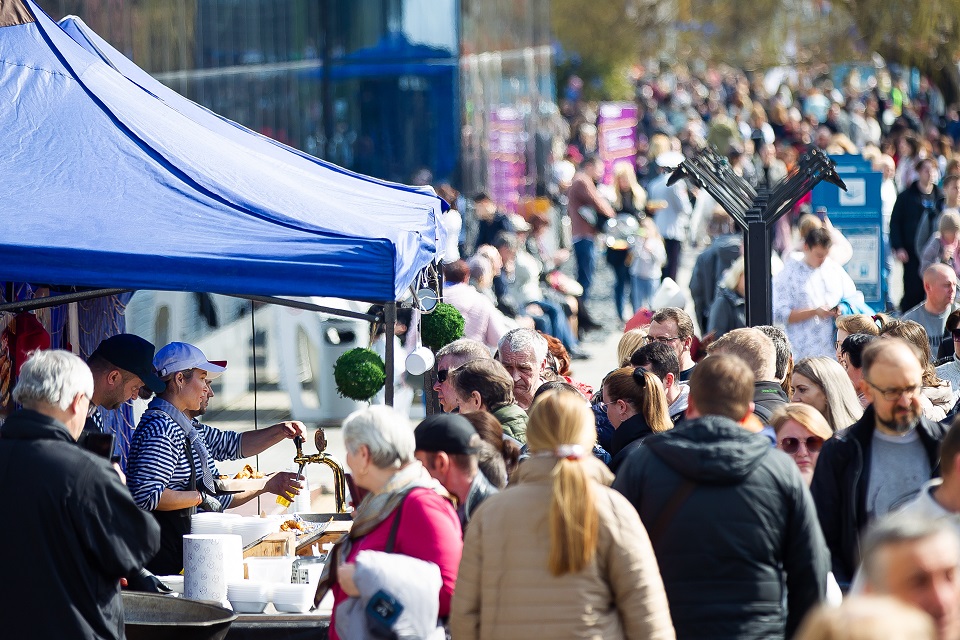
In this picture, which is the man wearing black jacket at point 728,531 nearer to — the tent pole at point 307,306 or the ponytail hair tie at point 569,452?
the ponytail hair tie at point 569,452

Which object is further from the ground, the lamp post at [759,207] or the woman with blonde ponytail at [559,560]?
the lamp post at [759,207]

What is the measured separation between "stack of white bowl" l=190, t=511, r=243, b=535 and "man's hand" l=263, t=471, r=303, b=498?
32cm

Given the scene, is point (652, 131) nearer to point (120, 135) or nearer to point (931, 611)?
point (120, 135)

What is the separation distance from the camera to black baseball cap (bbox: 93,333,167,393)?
615cm

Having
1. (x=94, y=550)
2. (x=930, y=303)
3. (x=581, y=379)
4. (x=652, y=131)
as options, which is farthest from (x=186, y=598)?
(x=652, y=131)

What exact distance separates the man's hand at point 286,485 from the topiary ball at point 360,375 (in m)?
0.80

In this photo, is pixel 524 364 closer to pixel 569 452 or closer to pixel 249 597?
pixel 249 597

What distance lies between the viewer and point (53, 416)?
4.25 m

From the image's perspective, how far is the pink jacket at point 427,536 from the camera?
404 cm

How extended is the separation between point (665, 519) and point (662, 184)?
1504 cm

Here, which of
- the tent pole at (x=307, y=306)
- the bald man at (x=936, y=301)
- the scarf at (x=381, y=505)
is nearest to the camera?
the scarf at (x=381, y=505)

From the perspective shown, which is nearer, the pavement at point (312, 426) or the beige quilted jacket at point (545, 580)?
the beige quilted jacket at point (545, 580)

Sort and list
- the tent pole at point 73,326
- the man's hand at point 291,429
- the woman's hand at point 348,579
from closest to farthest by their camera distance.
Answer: the woman's hand at point 348,579
the man's hand at point 291,429
the tent pole at point 73,326

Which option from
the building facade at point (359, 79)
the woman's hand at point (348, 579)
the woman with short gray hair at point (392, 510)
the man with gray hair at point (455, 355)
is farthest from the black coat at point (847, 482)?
the building facade at point (359, 79)
